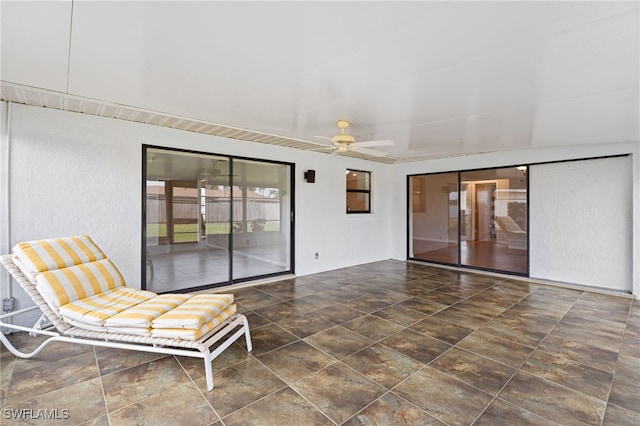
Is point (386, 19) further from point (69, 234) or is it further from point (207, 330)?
point (69, 234)

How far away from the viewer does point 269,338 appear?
3.04 metres

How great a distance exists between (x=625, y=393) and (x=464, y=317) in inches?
60.8

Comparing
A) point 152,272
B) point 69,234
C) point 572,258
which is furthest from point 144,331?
point 572,258

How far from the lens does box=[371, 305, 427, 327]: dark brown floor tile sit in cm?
351

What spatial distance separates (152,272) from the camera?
172 inches

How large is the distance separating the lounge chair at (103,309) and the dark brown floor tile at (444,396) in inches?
56.9

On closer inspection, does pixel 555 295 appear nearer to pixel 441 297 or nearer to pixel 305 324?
pixel 441 297

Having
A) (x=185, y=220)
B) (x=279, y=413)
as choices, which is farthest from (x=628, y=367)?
(x=185, y=220)

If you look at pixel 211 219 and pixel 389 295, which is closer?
pixel 389 295

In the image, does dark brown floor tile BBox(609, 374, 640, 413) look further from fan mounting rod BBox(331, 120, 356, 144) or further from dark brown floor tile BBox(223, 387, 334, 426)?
fan mounting rod BBox(331, 120, 356, 144)

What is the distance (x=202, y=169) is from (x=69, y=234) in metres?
1.88

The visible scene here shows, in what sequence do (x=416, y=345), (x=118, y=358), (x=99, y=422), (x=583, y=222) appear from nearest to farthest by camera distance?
(x=99, y=422) → (x=118, y=358) → (x=416, y=345) → (x=583, y=222)

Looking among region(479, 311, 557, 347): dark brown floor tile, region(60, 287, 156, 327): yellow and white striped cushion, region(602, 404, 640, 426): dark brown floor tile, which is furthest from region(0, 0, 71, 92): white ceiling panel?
region(479, 311, 557, 347): dark brown floor tile

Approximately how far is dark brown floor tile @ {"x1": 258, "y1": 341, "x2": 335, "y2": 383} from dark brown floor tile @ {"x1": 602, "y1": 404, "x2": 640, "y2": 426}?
187 cm
